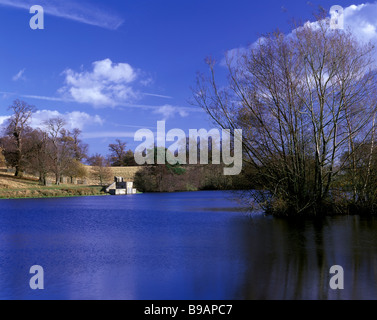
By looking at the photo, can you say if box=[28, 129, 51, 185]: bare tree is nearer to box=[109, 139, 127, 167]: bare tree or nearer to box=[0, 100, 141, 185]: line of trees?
box=[0, 100, 141, 185]: line of trees

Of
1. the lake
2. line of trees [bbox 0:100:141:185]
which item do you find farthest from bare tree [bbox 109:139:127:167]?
the lake

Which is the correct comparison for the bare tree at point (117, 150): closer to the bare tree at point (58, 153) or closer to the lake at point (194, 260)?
the bare tree at point (58, 153)

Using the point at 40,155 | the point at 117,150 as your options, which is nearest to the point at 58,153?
the point at 40,155

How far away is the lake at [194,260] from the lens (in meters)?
4.89

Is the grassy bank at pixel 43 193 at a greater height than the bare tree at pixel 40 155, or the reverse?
the bare tree at pixel 40 155

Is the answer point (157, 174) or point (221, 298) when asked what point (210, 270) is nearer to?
point (221, 298)

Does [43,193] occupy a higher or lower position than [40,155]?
lower

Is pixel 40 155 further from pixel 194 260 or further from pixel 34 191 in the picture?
pixel 194 260

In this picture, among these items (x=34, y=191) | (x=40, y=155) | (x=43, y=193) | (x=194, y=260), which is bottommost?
(x=194, y=260)

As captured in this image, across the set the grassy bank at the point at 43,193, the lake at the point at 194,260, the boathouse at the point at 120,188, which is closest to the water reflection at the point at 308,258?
the lake at the point at 194,260

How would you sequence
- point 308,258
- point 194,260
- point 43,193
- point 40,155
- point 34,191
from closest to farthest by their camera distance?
point 194,260, point 308,258, point 34,191, point 43,193, point 40,155

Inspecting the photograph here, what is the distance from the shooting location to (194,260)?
680 centimetres
